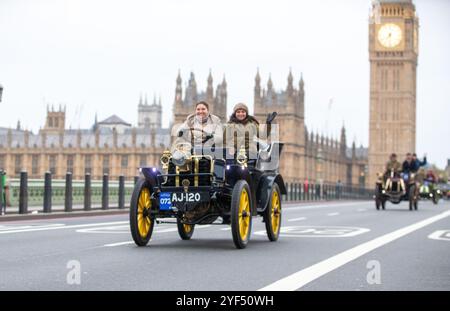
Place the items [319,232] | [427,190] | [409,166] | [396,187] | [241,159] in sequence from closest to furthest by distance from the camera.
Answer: [241,159] → [319,232] → [396,187] → [409,166] → [427,190]

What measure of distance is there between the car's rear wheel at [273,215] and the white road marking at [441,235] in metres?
2.46

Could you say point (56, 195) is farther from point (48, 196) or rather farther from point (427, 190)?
point (427, 190)

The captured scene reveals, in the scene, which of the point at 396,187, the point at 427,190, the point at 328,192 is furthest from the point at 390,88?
the point at 396,187

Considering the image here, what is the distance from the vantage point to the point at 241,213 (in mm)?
10117

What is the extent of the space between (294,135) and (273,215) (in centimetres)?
10413

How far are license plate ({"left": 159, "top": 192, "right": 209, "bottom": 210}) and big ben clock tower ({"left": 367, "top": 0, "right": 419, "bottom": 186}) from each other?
119915 millimetres

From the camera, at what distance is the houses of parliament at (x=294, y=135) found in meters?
117

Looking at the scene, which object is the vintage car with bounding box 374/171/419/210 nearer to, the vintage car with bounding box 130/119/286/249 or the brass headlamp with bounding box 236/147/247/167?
the vintage car with bounding box 130/119/286/249

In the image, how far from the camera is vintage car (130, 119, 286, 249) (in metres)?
10.1

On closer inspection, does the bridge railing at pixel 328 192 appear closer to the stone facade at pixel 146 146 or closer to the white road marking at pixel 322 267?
the white road marking at pixel 322 267

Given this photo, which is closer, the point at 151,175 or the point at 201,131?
the point at 151,175

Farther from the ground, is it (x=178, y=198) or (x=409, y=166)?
(x=409, y=166)
